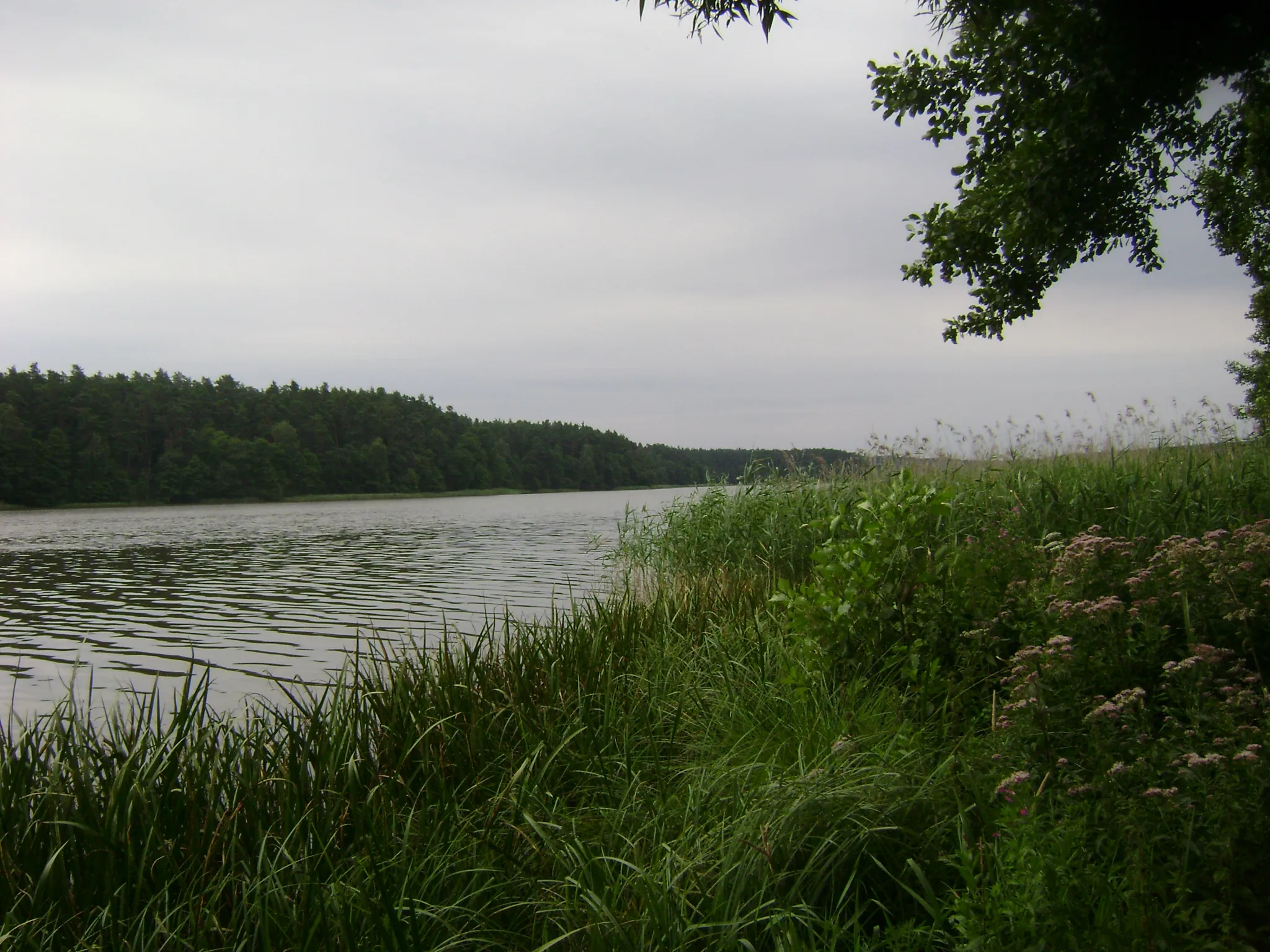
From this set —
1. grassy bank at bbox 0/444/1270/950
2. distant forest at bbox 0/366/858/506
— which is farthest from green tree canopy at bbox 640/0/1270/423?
distant forest at bbox 0/366/858/506

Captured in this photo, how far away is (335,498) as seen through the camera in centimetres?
8806

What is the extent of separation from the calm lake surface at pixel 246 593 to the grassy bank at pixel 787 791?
767mm

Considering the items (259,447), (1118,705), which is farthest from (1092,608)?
(259,447)

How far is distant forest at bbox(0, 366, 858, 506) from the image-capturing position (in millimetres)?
72750

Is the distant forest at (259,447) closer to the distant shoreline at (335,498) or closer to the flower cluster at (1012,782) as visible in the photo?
the distant shoreline at (335,498)

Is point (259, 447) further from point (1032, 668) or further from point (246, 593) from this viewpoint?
point (1032, 668)

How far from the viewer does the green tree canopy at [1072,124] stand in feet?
19.4

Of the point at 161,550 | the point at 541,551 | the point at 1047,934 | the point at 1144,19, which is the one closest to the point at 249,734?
the point at 1047,934

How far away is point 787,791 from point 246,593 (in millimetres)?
19154

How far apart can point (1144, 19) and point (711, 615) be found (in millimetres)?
5460

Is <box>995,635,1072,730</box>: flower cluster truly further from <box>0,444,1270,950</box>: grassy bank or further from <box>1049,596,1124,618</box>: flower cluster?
<box>1049,596,1124,618</box>: flower cluster

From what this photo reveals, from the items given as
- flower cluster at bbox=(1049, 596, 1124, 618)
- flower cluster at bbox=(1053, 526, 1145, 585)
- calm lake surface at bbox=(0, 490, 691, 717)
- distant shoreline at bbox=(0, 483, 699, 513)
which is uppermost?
flower cluster at bbox=(1053, 526, 1145, 585)

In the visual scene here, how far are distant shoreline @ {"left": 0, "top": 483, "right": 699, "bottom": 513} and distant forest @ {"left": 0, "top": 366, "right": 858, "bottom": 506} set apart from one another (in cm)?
49

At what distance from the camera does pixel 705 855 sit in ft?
10.3
